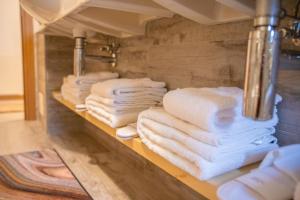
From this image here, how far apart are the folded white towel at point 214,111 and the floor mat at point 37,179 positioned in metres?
0.73

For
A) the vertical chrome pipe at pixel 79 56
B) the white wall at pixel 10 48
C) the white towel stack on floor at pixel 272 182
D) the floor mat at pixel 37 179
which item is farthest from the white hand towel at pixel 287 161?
the white wall at pixel 10 48

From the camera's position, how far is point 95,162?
1530 mm

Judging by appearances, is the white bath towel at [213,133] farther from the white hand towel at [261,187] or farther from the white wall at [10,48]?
the white wall at [10,48]

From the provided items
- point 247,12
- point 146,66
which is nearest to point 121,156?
point 146,66

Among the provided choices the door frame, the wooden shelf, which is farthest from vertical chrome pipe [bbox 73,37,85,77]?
the door frame

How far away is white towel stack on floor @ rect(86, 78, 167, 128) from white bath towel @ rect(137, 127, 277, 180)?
351 millimetres

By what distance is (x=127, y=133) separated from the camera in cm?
89

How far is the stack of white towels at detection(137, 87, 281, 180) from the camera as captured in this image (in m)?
0.57

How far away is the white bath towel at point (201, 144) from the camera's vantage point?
1.86 feet

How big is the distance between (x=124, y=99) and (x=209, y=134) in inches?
21.2

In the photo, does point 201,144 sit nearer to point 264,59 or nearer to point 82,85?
point 264,59

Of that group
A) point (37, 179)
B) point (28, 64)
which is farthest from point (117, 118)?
point (28, 64)

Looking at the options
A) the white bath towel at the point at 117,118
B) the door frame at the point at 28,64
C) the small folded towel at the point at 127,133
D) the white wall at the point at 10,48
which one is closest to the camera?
the small folded towel at the point at 127,133

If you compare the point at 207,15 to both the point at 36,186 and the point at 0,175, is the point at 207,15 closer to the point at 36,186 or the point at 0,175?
the point at 36,186
